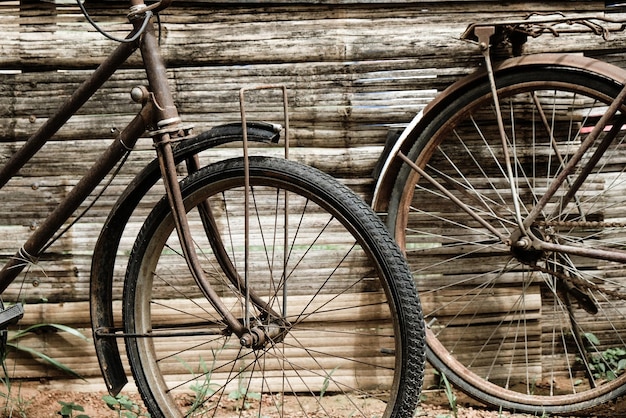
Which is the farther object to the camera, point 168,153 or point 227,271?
point 227,271

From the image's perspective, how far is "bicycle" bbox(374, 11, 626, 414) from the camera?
2596 mm

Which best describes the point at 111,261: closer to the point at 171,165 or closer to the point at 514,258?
Result: the point at 171,165

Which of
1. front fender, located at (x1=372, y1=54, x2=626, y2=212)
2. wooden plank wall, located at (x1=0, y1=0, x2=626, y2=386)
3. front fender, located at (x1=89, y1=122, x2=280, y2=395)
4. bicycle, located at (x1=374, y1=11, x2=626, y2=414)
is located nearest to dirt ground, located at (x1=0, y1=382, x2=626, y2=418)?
bicycle, located at (x1=374, y1=11, x2=626, y2=414)

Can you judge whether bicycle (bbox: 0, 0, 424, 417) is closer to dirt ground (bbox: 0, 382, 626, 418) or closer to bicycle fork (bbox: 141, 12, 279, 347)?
bicycle fork (bbox: 141, 12, 279, 347)

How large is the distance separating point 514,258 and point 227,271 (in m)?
1.28

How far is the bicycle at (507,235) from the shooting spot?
8.52 ft

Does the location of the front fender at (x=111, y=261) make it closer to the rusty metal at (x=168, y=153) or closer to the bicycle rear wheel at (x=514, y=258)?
the rusty metal at (x=168, y=153)

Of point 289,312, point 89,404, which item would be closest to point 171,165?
point 289,312

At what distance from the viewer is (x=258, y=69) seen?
274cm

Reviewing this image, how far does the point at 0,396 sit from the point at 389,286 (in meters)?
1.88

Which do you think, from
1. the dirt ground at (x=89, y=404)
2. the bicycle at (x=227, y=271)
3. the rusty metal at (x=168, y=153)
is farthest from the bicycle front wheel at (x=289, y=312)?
the rusty metal at (x=168, y=153)

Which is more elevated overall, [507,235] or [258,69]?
[258,69]

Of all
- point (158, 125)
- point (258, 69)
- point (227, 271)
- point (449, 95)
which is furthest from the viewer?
point (258, 69)

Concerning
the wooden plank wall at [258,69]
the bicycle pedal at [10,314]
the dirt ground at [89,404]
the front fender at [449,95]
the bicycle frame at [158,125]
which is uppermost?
the wooden plank wall at [258,69]
